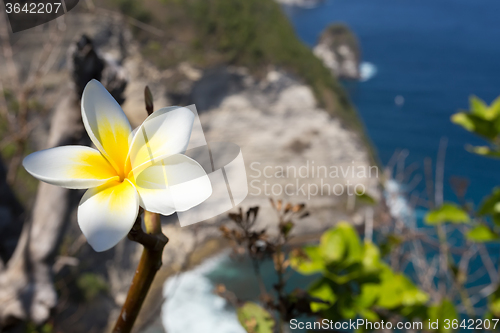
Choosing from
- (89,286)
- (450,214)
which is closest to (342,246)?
(450,214)

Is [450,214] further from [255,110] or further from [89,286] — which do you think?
[255,110]

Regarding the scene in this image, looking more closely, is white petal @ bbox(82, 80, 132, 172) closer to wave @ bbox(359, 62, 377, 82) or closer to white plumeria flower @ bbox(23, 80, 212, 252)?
white plumeria flower @ bbox(23, 80, 212, 252)

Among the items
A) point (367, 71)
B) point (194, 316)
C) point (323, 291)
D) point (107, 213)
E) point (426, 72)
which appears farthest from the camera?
point (367, 71)

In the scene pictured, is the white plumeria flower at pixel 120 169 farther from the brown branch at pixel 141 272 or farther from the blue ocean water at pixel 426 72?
Result: the blue ocean water at pixel 426 72

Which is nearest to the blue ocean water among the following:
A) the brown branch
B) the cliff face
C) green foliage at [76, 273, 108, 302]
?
the cliff face

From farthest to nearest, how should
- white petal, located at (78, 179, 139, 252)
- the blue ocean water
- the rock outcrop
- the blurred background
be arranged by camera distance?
1. the rock outcrop
2. the blue ocean water
3. the blurred background
4. white petal, located at (78, 179, 139, 252)

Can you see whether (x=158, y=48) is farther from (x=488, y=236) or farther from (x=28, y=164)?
(x=28, y=164)
